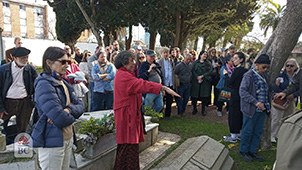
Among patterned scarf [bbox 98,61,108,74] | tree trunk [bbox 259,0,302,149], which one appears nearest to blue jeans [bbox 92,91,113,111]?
patterned scarf [bbox 98,61,108,74]

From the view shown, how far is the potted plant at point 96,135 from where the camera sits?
10.0 ft

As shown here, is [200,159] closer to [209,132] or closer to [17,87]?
[209,132]

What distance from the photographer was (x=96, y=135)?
3.22 m

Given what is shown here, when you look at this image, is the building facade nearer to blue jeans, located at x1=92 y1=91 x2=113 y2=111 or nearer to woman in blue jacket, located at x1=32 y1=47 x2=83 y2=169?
blue jeans, located at x1=92 y1=91 x2=113 y2=111

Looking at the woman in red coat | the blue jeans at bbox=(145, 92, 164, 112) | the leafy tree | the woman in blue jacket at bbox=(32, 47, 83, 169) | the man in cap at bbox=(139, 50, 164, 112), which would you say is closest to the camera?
the woman in blue jacket at bbox=(32, 47, 83, 169)

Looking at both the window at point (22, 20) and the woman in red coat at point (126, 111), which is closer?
the woman in red coat at point (126, 111)

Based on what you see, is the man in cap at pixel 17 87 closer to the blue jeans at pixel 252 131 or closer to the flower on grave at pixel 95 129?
the flower on grave at pixel 95 129

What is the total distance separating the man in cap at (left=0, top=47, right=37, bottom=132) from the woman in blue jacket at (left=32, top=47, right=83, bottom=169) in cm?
202

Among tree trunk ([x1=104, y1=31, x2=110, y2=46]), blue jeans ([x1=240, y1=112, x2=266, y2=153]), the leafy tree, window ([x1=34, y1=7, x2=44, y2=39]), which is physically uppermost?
window ([x1=34, y1=7, x2=44, y2=39])

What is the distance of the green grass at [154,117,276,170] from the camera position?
3.96m

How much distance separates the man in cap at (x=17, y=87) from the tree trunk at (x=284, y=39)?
4.77 meters

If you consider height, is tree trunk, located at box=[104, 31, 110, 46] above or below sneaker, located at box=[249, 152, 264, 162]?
above

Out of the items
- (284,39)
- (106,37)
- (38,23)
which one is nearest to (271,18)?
(106,37)

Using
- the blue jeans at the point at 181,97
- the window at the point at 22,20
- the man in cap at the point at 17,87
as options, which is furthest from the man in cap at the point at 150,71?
the window at the point at 22,20
